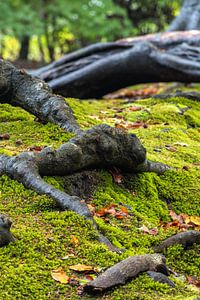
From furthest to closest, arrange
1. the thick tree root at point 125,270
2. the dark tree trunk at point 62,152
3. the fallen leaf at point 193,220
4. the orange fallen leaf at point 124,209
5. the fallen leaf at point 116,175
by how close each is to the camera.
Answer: the fallen leaf at point 116,175
the fallen leaf at point 193,220
the orange fallen leaf at point 124,209
the dark tree trunk at point 62,152
the thick tree root at point 125,270

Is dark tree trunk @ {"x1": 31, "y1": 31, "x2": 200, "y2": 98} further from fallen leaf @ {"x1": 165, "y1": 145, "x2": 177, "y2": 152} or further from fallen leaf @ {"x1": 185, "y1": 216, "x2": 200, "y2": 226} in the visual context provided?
fallen leaf @ {"x1": 185, "y1": 216, "x2": 200, "y2": 226}

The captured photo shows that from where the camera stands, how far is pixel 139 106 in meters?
9.38

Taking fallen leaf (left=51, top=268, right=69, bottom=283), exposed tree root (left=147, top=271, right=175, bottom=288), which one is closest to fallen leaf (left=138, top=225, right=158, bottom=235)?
exposed tree root (left=147, top=271, right=175, bottom=288)

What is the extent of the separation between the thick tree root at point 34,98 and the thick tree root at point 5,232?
253 centimetres

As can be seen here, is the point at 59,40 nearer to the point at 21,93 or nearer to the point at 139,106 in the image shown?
the point at 139,106

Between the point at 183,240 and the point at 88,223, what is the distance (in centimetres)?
85

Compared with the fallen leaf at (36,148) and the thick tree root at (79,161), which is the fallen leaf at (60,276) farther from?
the fallen leaf at (36,148)

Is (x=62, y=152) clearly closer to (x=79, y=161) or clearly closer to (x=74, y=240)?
(x=79, y=161)

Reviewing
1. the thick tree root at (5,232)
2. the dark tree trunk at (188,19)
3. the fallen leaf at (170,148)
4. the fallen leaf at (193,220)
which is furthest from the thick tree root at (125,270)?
the dark tree trunk at (188,19)

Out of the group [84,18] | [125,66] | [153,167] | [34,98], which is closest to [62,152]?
[153,167]

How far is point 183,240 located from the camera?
4.40 meters

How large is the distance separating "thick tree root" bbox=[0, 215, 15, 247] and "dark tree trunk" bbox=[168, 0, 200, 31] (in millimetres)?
11533

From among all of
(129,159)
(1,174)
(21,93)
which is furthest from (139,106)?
(1,174)

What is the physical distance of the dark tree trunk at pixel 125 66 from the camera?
10.8 metres
